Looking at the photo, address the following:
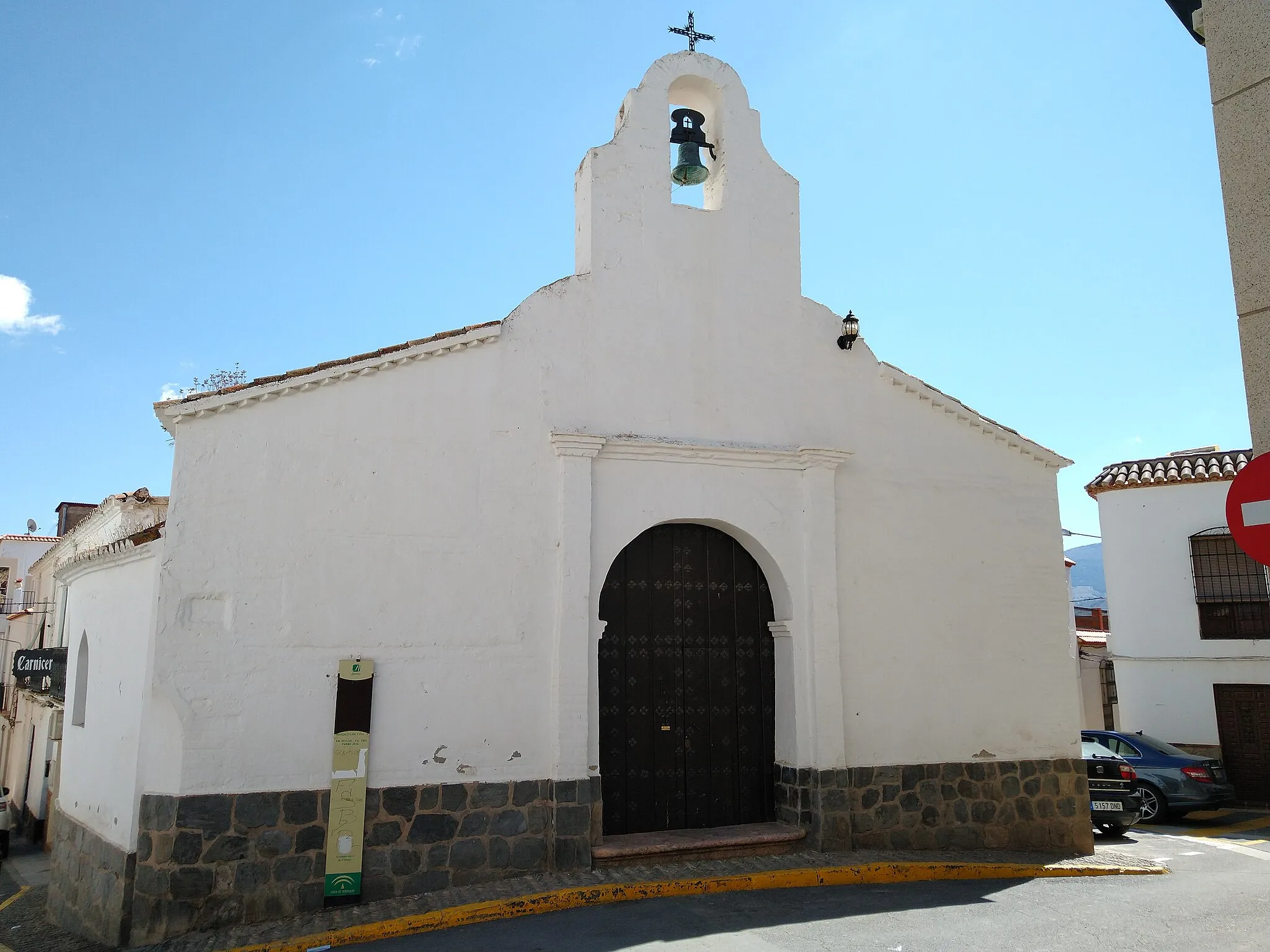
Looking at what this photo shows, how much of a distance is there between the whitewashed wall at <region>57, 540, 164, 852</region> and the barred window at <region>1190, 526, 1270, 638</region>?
16903 millimetres

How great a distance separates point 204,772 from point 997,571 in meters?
7.99

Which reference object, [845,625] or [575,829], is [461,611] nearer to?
[575,829]

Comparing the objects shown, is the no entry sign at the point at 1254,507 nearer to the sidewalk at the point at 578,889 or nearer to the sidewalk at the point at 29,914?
the sidewalk at the point at 578,889

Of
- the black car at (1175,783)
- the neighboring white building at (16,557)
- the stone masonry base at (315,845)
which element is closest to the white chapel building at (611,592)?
the stone masonry base at (315,845)

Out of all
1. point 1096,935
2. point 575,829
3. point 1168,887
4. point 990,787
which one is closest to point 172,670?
point 575,829

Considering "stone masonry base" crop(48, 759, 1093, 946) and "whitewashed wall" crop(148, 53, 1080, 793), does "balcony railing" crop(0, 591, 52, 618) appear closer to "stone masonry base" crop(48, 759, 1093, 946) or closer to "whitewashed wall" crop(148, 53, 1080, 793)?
"stone masonry base" crop(48, 759, 1093, 946)

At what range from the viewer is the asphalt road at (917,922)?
20.8 feet

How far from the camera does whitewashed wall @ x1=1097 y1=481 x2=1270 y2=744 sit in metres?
16.4

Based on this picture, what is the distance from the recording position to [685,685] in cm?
909

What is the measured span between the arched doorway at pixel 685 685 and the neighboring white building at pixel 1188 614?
36.9ft

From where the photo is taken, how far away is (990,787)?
9.56m

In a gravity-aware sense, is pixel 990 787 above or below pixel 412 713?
below

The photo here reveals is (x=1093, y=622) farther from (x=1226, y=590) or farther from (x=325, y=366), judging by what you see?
(x=325, y=366)

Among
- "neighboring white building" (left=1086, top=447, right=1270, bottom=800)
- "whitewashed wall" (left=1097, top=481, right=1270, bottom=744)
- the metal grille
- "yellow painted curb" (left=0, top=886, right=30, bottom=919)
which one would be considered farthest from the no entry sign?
the metal grille
